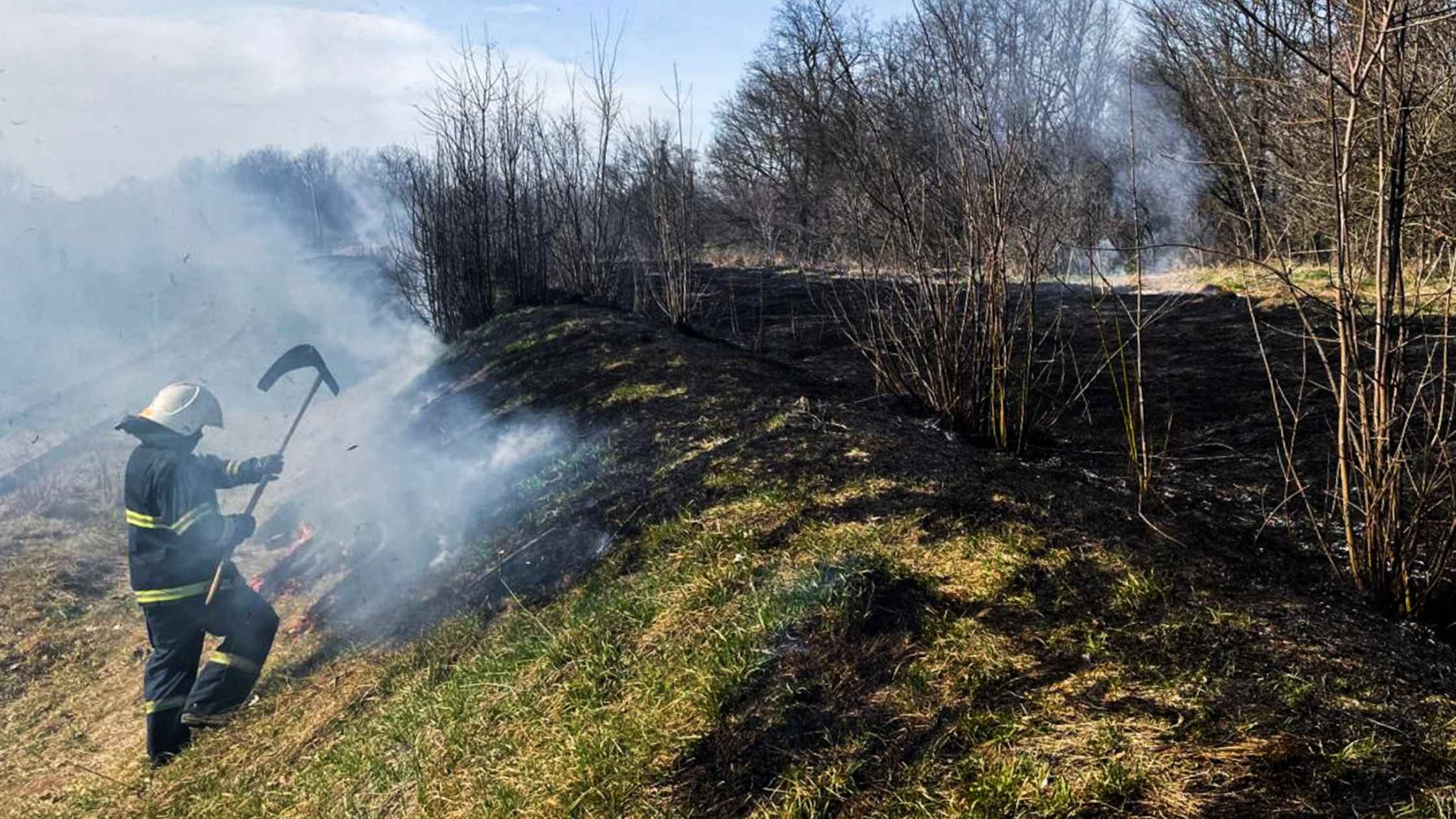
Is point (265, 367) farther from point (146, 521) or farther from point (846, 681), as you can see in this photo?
point (846, 681)

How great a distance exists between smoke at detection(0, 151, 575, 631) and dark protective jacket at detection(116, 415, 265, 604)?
2.81ft

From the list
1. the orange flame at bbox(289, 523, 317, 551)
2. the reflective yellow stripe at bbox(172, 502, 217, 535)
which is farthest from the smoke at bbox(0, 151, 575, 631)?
the reflective yellow stripe at bbox(172, 502, 217, 535)

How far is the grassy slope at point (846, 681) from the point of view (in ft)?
6.98

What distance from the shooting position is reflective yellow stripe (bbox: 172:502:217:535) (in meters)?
4.29

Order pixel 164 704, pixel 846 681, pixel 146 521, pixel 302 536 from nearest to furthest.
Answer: pixel 846 681, pixel 164 704, pixel 146 521, pixel 302 536

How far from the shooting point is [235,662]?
4355mm

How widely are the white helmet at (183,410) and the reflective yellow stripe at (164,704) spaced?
131cm

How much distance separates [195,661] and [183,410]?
129 centimetres

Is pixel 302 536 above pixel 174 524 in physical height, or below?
below

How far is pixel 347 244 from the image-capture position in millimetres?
36625

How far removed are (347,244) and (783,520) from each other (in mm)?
37478

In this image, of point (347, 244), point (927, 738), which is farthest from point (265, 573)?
point (347, 244)

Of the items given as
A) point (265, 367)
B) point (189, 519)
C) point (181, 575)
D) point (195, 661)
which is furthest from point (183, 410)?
point (265, 367)

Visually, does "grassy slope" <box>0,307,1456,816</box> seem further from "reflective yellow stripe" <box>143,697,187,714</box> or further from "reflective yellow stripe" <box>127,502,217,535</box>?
"reflective yellow stripe" <box>127,502,217,535</box>
